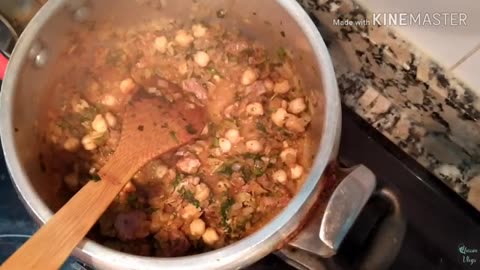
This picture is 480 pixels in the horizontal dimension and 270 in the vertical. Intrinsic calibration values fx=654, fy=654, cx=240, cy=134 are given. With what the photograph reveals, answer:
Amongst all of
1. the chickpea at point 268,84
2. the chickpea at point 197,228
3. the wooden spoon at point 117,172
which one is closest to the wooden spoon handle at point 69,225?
the wooden spoon at point 117,172

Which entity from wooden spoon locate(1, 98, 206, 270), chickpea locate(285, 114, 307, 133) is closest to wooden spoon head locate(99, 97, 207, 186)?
wooden spoon locate(1, 98, 206, 270)

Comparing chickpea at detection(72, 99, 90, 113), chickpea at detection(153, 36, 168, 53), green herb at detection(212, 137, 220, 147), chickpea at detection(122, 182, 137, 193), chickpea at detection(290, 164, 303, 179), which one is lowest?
chickpea at detection(122, 182, 137, 193)

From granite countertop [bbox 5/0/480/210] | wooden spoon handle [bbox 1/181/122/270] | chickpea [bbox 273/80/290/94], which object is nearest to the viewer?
wooden spoon handle [bbox 1/181/122/270]

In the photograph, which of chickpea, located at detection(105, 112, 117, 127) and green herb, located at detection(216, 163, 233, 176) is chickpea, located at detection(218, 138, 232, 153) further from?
chickpea, located at detection(105, 112, 117, 127)

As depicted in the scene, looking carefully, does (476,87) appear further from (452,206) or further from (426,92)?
(452,206)

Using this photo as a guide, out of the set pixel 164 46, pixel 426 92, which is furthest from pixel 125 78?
pixel 426 92

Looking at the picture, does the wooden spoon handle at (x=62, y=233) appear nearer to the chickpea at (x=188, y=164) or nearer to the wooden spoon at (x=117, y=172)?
the wooden spoon at (x=117, y=172)

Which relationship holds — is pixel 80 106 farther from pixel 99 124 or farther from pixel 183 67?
pixel 183 67

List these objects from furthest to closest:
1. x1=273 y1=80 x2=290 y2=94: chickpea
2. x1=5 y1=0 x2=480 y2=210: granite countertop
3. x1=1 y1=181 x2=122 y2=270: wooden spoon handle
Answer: x1=273 y1=80 x2=290 y2=94: chickpea, x1=5 y1=0 x2=480 y2=210: granite countertop, x1=1 y1=181 x2=122 y2=270: wooden spoon handle
